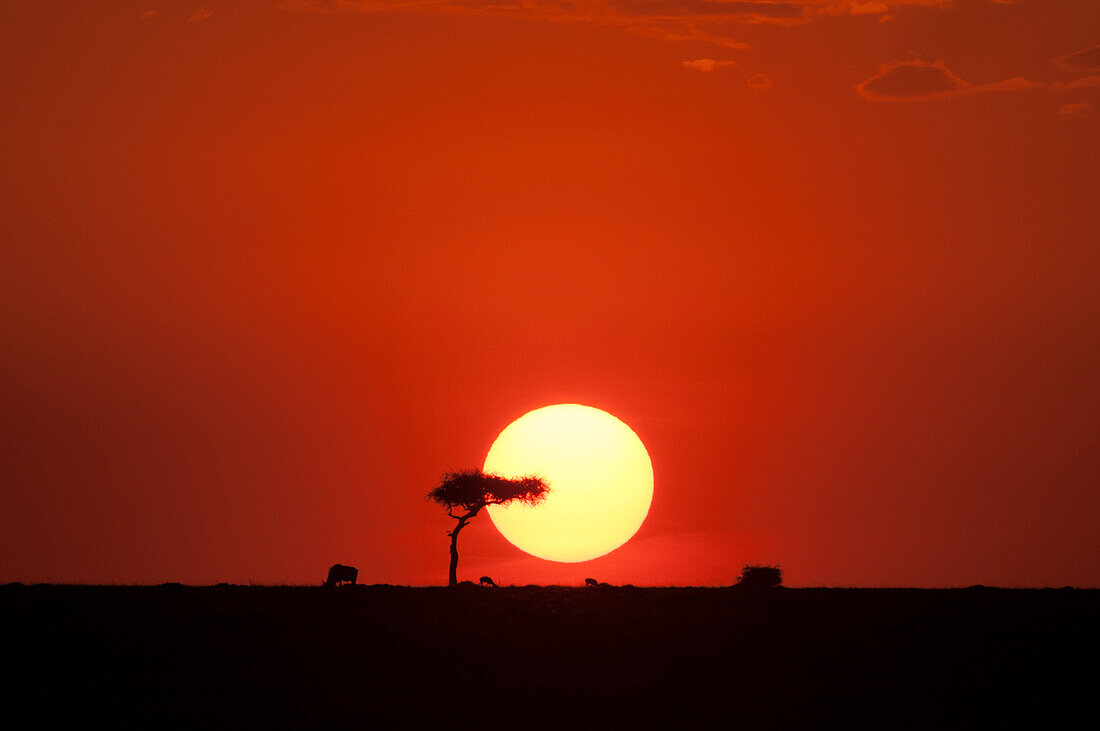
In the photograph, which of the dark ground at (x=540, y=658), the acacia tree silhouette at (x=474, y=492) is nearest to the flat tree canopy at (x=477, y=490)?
the acacia tree silhouette at (x=474, y=492)

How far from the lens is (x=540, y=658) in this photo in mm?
31797

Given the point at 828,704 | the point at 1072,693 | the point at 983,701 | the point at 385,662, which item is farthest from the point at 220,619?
the point at 1072,693

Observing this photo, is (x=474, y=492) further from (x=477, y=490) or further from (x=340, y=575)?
(x=340, y=575)

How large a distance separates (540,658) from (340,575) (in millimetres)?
13501

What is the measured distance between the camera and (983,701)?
94.8ft

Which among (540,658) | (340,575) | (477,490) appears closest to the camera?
(540,658)

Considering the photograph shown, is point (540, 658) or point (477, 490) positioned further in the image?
point (477, 490)

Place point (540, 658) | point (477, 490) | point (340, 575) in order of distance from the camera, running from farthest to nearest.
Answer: point (477, 490), point (340, 575), point (540, 658)

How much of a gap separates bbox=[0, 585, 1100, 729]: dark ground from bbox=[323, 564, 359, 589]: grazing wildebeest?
7.60ft

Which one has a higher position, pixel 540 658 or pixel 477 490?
pixel 477 490

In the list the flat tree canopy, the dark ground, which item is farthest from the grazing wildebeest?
the flat tree canopy

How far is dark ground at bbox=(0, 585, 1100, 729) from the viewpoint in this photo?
27.1 metres

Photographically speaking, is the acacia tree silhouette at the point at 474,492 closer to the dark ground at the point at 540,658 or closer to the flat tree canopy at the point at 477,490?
the flat tree canopy at the point at 477,490

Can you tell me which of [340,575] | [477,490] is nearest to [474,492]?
[477,490]
